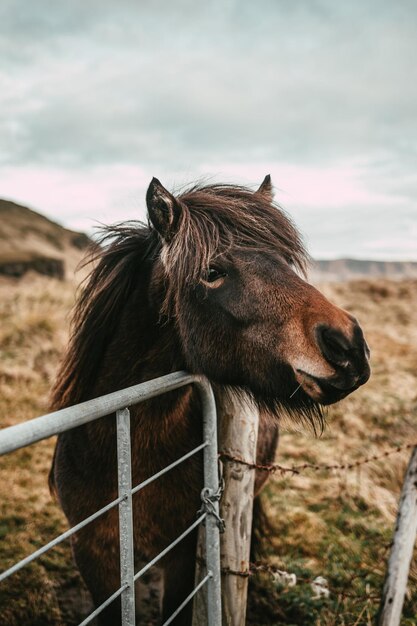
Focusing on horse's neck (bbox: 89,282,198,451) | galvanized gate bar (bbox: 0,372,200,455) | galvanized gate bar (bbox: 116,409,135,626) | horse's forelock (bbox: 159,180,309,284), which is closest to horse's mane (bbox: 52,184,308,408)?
horse's forelock (bbox: 159,180,309,284)

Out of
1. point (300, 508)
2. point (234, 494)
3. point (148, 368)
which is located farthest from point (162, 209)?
point (300, 508)

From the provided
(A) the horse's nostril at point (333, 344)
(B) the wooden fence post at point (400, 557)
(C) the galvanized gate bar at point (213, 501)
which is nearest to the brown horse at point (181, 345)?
(A) the horse's nostril at point (333, 344)

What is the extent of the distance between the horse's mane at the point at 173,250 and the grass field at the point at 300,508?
918 millimetres

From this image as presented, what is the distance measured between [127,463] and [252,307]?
0.79 m

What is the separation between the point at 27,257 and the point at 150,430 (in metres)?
27.7

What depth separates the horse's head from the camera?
5.97 feet

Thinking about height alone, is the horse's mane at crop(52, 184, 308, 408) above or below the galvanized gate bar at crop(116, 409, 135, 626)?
above

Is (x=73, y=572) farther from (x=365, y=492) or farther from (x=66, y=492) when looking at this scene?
(x=365, y=492)

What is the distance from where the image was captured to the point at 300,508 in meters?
4.80

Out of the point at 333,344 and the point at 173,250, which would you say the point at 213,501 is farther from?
the point at 173,250

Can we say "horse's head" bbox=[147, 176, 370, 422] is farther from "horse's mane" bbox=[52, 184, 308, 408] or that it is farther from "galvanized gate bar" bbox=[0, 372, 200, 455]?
"galvanized gate bar" bbox=[0, 372, 200, 455]

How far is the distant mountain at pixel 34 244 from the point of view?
27047mm

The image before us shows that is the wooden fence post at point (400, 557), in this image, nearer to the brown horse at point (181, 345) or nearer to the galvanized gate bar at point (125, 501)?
the brown horse at point (181, 345)

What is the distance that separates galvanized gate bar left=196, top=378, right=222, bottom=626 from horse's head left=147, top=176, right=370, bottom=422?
134mm
